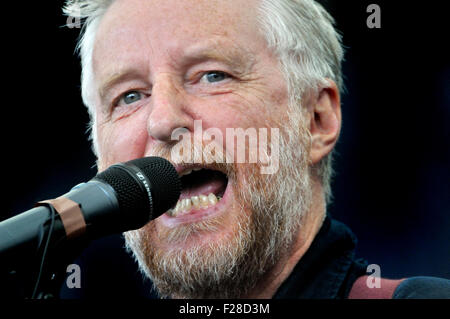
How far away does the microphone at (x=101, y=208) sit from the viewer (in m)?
1.00

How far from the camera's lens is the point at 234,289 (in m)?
1.83

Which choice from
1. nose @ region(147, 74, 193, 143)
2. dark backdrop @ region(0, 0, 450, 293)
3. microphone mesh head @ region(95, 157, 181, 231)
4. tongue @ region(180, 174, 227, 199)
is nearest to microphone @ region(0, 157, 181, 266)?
microphone mesh head @ region(95, 157, 181, 231)

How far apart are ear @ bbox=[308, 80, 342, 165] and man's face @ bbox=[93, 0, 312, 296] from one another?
197 mm

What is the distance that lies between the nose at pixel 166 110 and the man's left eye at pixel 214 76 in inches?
4.2

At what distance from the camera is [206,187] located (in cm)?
181

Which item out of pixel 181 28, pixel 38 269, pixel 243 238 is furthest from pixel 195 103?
pixel 38 269

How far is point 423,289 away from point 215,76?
983 mm

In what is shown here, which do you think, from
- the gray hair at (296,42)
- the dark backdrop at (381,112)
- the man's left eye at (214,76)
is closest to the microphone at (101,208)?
the man's left eye at (214,76)

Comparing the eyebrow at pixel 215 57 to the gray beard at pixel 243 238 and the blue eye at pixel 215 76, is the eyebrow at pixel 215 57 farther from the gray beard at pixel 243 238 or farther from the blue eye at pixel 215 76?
the gray beard at pixel 243 238

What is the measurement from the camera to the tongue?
1.80 m

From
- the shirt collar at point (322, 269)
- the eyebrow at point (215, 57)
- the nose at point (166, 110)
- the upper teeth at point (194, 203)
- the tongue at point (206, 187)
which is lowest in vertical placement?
the shirt collar at point (322, 269)
